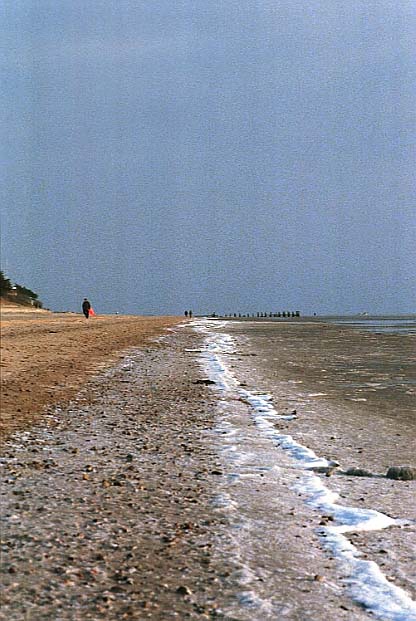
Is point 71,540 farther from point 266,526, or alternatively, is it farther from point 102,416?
point 102,416

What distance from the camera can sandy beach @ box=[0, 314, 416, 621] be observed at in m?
4.86

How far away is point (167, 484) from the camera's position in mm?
7574

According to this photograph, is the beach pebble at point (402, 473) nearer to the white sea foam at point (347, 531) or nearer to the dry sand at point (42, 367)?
the white sea foam at point (347, 531)

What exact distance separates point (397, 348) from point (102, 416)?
21.6 m

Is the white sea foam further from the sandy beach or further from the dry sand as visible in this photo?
the dry sand

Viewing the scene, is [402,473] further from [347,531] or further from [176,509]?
[176,509]

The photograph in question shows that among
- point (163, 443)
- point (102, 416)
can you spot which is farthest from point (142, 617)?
point (102, 416)

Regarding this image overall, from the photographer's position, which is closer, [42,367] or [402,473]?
[402,473]

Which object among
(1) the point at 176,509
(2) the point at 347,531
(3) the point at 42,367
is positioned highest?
(3) the point at 42,367

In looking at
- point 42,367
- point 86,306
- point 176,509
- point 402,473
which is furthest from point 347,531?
point 86,306

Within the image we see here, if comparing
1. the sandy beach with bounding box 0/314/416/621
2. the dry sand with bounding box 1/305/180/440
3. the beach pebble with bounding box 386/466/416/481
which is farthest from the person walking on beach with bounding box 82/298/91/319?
the beach pebble with bounding box 386/466/416/481

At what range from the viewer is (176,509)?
22.0 ft

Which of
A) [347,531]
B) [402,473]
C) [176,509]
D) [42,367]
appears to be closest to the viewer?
[347,531]

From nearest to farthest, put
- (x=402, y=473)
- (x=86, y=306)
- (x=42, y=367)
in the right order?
(x=402, y=473) → (x=42, y=367) → (x=86, y=306)
